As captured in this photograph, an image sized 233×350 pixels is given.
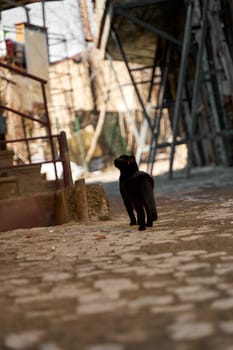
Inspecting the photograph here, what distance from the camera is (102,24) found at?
1149cm

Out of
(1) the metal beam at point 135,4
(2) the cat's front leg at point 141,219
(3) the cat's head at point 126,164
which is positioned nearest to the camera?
(2) the cat's front leg at point 141,219

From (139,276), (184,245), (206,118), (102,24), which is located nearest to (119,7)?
(102,24)

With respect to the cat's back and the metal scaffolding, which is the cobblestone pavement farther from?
the metal scaffolding

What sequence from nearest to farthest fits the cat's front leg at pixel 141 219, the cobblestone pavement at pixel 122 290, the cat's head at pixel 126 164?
the cobblestone pavement at pixel 122 290
the cat's front leg at pixel 141 219
the cat's head at pixel 126 164

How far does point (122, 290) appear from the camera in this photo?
219 centimetres

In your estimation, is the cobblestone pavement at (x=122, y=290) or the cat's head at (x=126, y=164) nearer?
the cobblestone pavement at (x=122, y=290)

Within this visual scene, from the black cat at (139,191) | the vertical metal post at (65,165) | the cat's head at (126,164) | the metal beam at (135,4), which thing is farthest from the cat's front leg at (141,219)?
the metal beam at (135,4)

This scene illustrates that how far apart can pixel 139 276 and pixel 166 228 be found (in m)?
1.75

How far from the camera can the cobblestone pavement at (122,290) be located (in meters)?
1.57

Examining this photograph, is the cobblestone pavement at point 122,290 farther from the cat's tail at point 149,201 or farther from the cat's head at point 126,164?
the cat's head at point 126,164

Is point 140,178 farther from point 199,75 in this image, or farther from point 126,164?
point 199,75

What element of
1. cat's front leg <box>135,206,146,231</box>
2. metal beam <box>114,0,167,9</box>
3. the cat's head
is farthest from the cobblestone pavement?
metal beam <box>114,0,167,9</box>

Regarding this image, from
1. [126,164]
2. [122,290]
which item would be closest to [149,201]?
[126,164]

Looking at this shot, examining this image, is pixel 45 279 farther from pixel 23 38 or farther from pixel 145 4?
pixel 23 38
